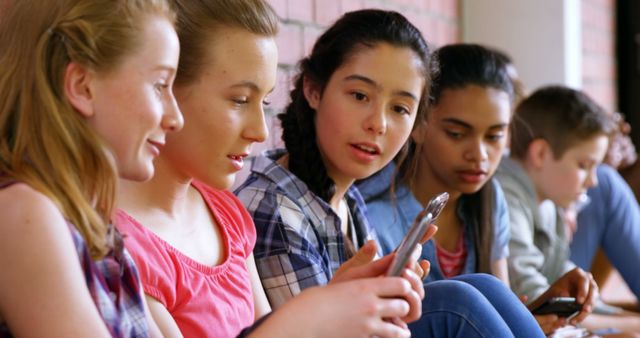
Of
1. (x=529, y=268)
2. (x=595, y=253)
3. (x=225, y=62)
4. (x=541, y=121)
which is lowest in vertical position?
(x=595, y=253)

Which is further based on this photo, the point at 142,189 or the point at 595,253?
the point at 595,253

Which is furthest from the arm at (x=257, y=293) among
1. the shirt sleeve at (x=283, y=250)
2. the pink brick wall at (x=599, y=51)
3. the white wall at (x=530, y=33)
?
the pink brick wall at (x=599, y=51)

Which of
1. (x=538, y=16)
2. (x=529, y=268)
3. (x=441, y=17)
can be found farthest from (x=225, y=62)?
(x=538, y=16)

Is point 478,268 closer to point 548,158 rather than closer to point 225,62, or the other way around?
point 548,158

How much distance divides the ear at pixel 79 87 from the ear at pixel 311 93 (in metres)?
0.71

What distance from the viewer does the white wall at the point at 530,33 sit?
3.13 meters

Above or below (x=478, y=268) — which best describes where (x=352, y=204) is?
above

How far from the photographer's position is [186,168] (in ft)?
4.05

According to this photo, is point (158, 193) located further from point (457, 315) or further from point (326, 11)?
point (326, 11)

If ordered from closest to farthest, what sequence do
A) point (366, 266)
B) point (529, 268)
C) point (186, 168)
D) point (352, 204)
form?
point (366, 266)
point (186, 168)
point (352, 204)
point (529, 268)

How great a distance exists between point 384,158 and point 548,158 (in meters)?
1.01

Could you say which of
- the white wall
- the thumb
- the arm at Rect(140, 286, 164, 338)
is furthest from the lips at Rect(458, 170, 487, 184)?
the white wall

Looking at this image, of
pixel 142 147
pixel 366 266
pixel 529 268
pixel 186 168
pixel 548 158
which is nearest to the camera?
pixel 142 147

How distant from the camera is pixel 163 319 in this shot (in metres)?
1.13
